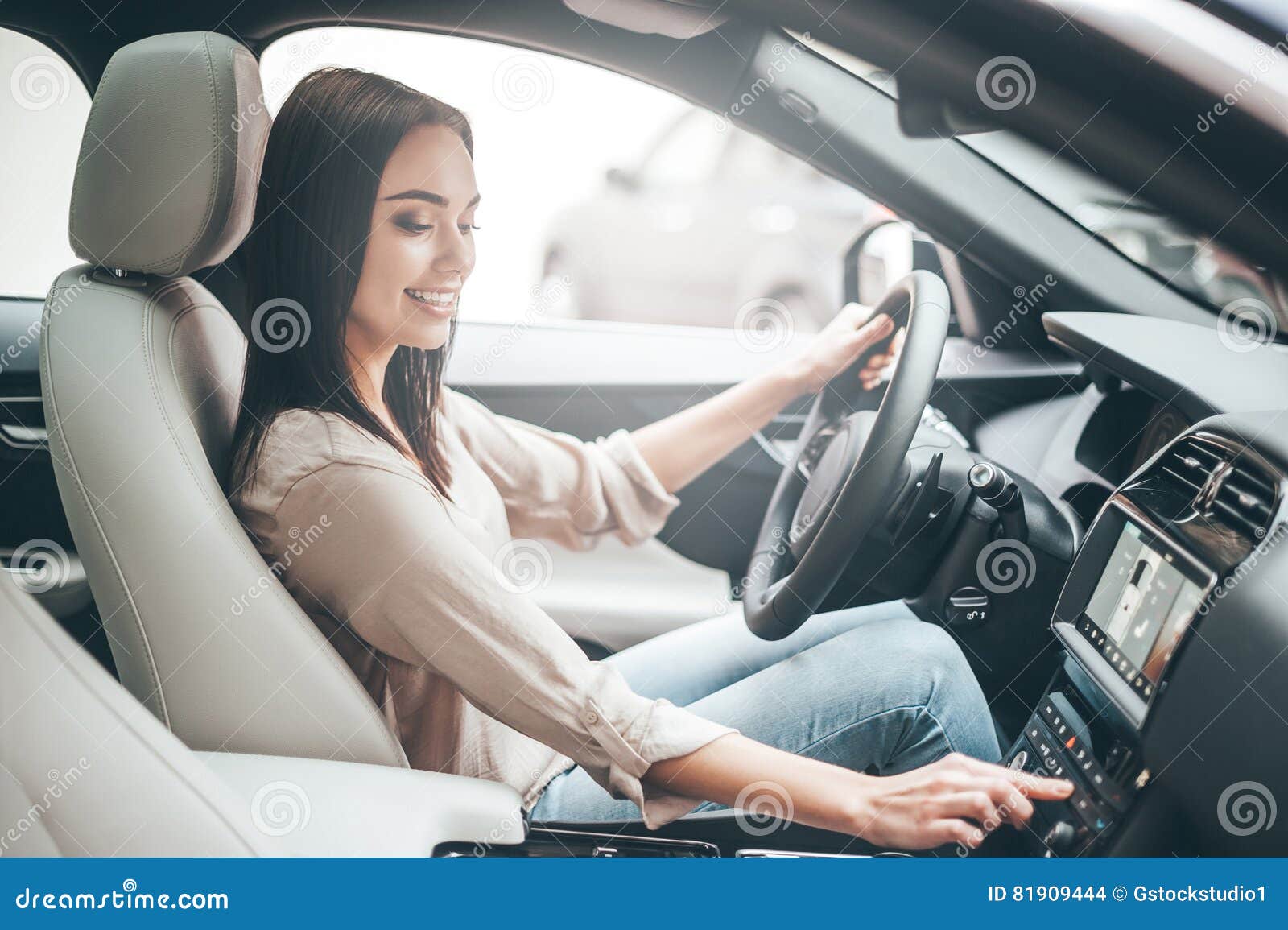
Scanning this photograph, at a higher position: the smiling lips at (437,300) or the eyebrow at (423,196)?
the eyebrow at (423,196)

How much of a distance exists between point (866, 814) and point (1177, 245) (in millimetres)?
695

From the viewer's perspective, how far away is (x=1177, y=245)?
1039 mm

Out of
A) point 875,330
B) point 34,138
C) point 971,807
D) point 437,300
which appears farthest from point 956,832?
point 34,138

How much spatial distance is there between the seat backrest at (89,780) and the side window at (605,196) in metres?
0.62

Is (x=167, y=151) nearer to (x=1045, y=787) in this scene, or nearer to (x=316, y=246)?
(x=316, y=246)

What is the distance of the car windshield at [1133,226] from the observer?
0.98 meters

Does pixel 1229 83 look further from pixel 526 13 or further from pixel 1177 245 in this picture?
pixel 526 13

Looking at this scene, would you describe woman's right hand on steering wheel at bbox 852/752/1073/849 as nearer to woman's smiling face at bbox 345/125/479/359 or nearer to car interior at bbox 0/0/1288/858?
car interior at bbox 0/0/1288/858

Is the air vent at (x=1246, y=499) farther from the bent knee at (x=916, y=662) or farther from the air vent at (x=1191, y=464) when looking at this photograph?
the bent knee at (x=916, y=662)

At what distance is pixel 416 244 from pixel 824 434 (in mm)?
592

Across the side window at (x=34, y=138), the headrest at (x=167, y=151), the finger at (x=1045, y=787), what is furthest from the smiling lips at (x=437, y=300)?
the finger at (x=1045, y=787)

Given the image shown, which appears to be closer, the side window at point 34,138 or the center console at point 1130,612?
the center console at point 1130,612

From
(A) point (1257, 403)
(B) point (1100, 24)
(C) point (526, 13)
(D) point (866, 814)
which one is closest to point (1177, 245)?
(A) point (1257, 403)
